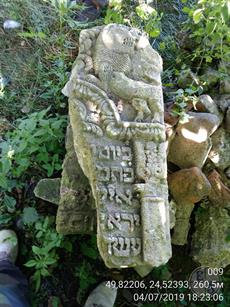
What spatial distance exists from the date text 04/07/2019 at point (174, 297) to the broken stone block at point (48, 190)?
81cm

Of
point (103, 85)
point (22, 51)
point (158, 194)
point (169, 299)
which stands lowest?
point (169, 299)

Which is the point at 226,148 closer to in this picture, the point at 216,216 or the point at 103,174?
the point at 216,216

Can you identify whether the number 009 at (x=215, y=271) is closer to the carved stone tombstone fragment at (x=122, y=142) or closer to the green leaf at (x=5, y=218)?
the carved stone tombstone fragment at (x=122, y=142)

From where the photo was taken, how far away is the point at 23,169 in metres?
2.25

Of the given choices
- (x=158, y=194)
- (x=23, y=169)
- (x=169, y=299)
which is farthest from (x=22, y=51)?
(x=169, y=299)

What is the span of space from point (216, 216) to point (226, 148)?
0.39 metres

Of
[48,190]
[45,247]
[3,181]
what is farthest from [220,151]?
[3,181]

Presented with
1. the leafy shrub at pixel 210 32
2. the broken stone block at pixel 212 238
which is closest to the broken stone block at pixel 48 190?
the broken stone block at pixel 212 238

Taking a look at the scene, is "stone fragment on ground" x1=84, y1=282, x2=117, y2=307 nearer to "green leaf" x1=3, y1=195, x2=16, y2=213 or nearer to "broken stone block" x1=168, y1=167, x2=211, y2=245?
"broken stone block" x1=168, y1=167, x2=211, y2=245

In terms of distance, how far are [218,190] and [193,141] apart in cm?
31

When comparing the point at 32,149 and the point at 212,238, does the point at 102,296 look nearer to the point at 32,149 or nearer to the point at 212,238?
the point at 212,238

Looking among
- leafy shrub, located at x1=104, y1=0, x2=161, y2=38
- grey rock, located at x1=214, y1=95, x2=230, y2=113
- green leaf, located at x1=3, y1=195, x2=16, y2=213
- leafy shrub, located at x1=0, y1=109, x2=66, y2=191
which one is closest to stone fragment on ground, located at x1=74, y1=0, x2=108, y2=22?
leafy shrub, located at x1=104, y1=0, x2=161, y2=38

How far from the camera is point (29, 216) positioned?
223cm

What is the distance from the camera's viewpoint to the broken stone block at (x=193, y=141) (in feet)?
6.97
